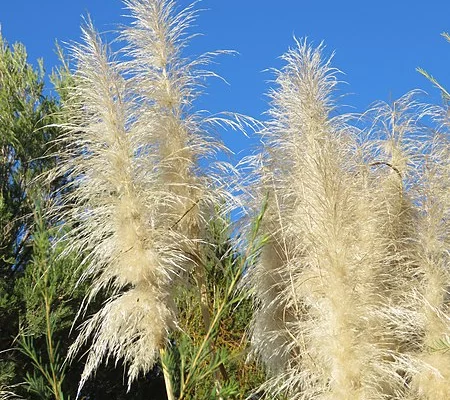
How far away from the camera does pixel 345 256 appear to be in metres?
2.99

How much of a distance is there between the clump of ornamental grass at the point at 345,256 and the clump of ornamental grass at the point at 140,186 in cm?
37

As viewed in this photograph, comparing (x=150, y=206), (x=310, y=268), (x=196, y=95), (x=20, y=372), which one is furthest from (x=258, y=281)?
(x=20, y=372)

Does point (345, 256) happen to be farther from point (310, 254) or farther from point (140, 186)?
point (140, 186)

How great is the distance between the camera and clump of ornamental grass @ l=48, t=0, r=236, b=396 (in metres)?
3.22

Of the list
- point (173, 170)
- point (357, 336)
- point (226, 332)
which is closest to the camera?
point (357, 336)

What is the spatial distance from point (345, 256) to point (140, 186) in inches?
36.3

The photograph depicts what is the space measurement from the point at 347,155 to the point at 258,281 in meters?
0.70

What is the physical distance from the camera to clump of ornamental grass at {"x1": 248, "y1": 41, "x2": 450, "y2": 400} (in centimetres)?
297

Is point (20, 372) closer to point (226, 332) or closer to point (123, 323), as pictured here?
point (226, 332)

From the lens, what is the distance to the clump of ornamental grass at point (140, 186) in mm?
3219

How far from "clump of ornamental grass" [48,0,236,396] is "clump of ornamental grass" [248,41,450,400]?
1.22ft

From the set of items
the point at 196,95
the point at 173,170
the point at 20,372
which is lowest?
the point at 20,372

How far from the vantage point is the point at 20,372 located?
7.12 meters

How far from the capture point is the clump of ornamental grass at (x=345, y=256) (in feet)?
9.76
